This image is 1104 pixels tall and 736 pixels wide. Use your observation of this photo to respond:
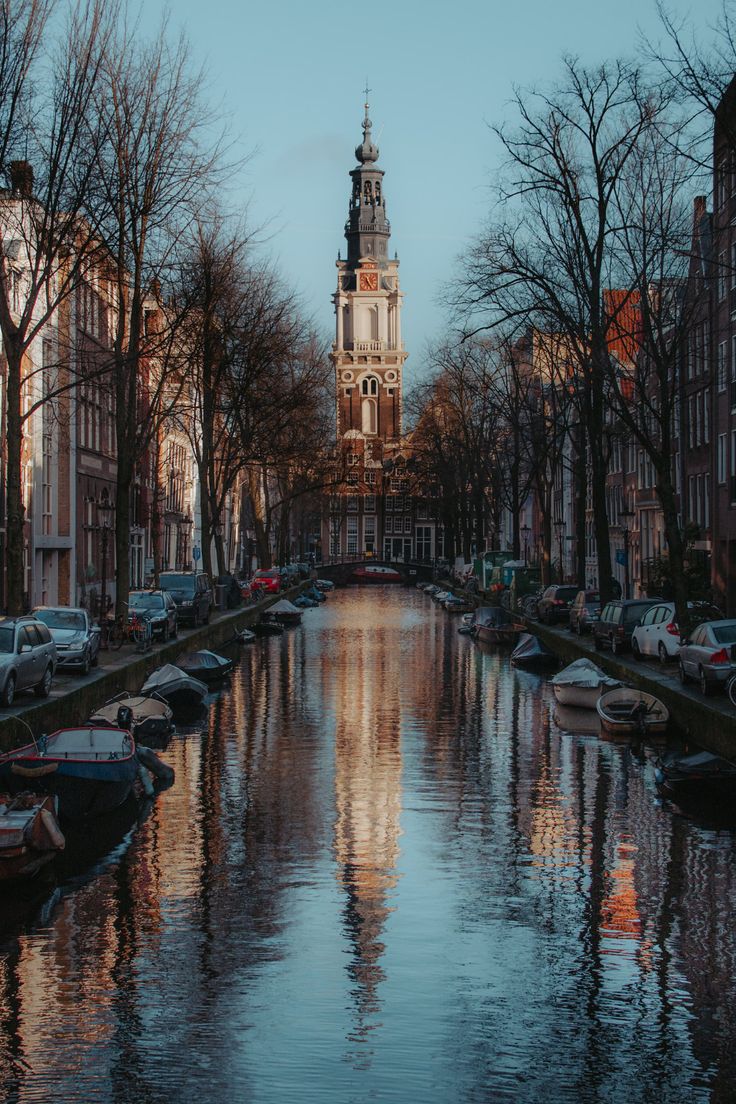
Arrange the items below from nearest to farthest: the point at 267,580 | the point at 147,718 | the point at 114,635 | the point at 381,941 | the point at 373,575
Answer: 1. the point at 381,941
2. the point at 147,718
3. the point at 114,635
4. the point at 267,580
5. the point at 373,575

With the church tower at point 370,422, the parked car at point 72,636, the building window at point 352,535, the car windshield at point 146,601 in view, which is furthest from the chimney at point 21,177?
the building window at point 352,535

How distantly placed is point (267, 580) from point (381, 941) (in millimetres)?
76060

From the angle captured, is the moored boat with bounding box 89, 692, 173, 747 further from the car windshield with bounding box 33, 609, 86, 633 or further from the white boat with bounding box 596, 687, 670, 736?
the white boat with bounding box 596, 687, 670, 736

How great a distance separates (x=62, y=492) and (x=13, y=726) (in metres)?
35.7

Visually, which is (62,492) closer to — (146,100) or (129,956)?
(146,100)

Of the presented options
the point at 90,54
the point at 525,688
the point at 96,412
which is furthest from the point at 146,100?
the point at 96,412

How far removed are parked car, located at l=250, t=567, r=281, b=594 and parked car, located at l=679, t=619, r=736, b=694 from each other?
55.5 meters

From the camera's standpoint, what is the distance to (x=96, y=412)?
224ft

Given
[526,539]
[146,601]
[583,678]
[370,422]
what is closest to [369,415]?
[370,422]

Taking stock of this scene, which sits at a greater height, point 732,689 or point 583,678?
point 732,689

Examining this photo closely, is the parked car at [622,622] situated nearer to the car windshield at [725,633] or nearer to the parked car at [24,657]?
the car windshield at [725,633]

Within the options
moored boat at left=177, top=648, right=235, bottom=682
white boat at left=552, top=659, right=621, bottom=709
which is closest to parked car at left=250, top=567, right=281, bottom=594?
moored boat at left=177, top=648, right=235, bottom=682

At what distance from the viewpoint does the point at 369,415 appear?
636ft

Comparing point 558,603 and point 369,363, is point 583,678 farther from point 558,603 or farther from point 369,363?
point 369,363
